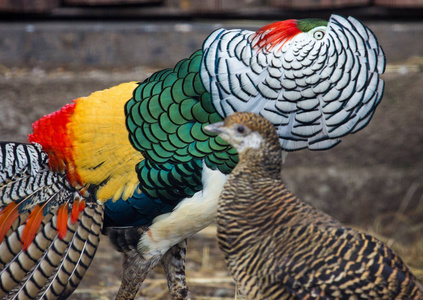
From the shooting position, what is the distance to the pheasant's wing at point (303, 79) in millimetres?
2246

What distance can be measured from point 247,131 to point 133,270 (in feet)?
2.67

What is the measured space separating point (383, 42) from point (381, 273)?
2.16 metres

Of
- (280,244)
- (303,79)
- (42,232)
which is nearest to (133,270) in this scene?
(42,232)

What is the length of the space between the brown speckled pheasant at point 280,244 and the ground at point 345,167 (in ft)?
4.87

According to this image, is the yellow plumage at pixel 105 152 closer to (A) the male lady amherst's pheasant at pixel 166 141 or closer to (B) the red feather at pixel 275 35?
(A) the male lady amherst's pheasant at pixel 166 141

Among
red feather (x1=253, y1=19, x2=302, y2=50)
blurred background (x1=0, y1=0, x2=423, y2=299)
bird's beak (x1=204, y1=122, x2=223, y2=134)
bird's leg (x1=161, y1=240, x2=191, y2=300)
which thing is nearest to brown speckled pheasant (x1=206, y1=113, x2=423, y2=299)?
bird's beak (x1=204, y1=122, x2=223, y2=134)

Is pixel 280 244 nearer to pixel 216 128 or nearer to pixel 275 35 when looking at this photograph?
pixel 216 128

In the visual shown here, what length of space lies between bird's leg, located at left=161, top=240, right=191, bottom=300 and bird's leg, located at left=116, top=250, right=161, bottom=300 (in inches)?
7.4

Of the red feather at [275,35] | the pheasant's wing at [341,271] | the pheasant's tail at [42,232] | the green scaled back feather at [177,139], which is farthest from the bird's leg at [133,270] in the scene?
the red feather at [275,35]

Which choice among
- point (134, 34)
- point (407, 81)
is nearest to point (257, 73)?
point (134, 34)

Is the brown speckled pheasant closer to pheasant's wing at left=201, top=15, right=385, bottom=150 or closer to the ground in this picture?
pheasant's wing at left=201, top=15, right=385, bottom=150

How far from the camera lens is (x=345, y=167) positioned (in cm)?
398

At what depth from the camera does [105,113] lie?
92.5 inches

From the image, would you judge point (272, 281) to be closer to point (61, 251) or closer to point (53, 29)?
point (61, 251)
